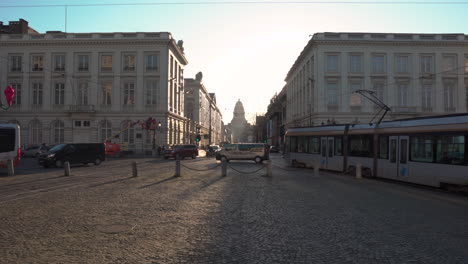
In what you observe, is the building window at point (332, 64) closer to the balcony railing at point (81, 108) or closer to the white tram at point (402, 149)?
the white tram at point (402, 149)

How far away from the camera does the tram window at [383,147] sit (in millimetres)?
17562

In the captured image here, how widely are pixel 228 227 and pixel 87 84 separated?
171ft

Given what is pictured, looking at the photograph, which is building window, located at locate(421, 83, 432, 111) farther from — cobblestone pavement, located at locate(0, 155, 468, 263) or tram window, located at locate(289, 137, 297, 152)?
cobblestone pavement, located at locate(0, 155, 468, 263)

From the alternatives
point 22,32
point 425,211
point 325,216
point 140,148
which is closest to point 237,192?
point 325,216

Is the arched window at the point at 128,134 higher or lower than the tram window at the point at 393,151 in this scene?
higher

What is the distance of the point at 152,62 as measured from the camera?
5403 cm

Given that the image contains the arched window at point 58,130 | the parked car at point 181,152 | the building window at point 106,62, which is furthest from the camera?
the building window at point 106,62

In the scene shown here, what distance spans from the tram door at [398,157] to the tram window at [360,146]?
1.95 meters

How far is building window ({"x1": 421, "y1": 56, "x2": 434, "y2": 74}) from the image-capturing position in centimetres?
5244

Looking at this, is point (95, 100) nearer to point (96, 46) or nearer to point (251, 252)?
point (96, 46)

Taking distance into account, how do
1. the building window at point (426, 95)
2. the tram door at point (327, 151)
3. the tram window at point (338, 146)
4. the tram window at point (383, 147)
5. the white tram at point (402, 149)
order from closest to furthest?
the white tram at point (402, 149) < the tram window at point (383, 147) < the tram window at point (338, 146) < the tram door at point (327, 151) < the building window at point (426, 95)

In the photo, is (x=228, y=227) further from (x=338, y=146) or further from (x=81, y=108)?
(x=81, y=108)

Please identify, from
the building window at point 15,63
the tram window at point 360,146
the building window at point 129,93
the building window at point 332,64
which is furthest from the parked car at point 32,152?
the building window at point 332,64

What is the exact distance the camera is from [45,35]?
53688 millimetres
